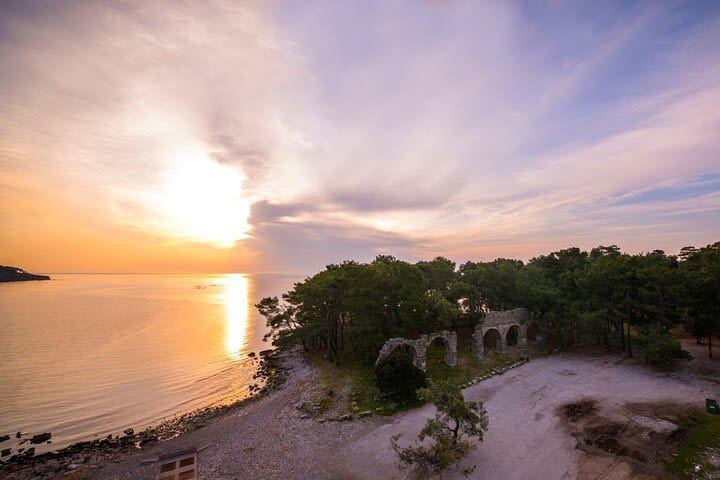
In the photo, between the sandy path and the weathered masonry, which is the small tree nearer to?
the sandy path

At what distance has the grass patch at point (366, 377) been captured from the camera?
91.8 feet

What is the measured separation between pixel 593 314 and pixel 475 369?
51.6 feet

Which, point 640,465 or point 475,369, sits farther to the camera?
point 475,369

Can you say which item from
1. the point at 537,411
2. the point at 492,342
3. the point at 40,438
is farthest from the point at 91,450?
the point at 492,342

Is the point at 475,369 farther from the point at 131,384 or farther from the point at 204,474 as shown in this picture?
the point at 131,384

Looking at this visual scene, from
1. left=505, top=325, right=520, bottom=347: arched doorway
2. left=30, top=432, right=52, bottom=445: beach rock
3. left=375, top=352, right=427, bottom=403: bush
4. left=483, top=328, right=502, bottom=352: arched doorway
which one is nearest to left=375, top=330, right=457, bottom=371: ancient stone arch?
left=375, top=352, right=427, bottom=403: bush

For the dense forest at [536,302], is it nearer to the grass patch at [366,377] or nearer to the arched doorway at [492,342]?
the grass patch at [366,377]

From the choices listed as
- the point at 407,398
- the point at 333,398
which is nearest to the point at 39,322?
the point at 333,398

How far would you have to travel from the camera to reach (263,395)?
36688 mm

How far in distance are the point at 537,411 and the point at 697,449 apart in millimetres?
8939

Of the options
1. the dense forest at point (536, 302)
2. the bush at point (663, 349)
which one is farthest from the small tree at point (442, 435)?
the bush at point (663, 349)

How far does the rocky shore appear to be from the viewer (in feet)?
76.1

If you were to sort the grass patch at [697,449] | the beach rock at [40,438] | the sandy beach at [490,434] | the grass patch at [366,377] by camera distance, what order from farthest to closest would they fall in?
the grass patch at [366,377] → the beach rock at [40,438] → the sandy beach at [490,434] → the grass patch at [697,449]

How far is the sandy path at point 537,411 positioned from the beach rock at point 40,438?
91.0 feet
